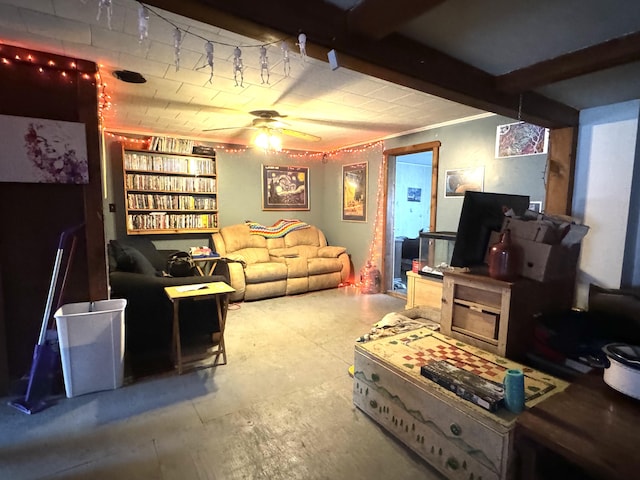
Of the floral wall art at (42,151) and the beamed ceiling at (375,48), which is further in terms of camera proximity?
the floral wall art at (42,151)

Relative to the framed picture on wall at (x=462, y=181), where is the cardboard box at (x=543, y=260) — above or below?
below

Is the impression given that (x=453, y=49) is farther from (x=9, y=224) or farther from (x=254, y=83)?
(x=9, y=224)

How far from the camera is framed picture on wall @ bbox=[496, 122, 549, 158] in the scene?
299cm

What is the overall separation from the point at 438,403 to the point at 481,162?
279 centimetres

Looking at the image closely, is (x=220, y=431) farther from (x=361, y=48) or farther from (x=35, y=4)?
(x=35, y=4)

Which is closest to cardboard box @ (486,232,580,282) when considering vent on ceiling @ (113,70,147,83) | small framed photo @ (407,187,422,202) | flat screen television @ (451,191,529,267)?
flat screen television @ (451,191,529,267)

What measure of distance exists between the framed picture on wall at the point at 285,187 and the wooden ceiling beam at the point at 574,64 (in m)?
4.02

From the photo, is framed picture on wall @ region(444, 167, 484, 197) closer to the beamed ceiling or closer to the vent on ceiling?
the beamed ceiling

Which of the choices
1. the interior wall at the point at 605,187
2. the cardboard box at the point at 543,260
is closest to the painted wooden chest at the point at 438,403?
the cardboard box at the point at 543,260

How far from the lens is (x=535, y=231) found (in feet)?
5.95

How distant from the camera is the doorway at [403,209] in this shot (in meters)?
4.84

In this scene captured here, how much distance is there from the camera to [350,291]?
5055 mm

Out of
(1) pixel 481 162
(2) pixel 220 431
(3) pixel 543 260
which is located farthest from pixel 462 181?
(2) pixel 220 431

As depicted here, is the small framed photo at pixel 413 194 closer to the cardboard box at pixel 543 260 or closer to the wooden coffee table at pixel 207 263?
the wooden coffee table at pixel 207 263
